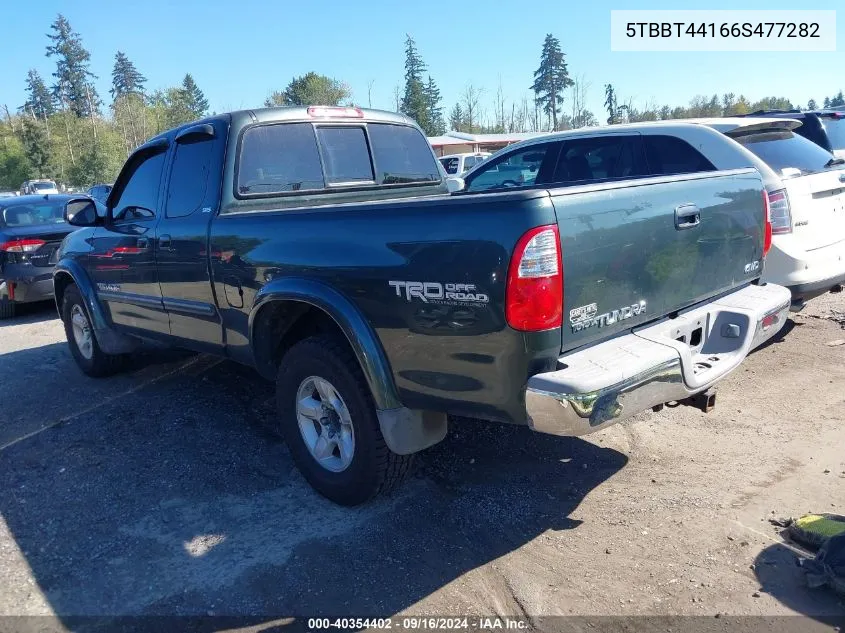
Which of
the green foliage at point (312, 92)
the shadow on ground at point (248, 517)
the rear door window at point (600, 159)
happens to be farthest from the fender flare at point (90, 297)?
the green foliage at point (312, 92)

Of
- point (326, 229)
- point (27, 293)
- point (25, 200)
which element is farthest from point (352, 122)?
point (25, 200)

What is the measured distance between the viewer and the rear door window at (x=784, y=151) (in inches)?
221

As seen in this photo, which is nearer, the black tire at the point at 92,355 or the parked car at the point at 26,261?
the black tire at the point at 92,355

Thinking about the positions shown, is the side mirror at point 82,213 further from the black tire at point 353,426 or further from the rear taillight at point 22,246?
the rear taillight at point 22,246

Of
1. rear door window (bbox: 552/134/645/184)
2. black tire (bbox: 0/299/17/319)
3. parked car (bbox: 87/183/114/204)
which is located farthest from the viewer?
black tire (bbox: 0/299/17/319)

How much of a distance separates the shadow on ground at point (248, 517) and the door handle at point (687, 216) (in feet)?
4.76

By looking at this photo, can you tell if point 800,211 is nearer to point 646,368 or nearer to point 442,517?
point 646,368

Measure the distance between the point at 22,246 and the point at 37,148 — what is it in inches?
1966

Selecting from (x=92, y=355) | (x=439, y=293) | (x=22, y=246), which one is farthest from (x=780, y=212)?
(x=22, y=246)

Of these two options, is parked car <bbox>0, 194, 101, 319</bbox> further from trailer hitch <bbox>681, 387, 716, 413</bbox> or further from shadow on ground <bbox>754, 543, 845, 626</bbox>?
shadow on ground <bbox>754, 543, 845, 626</bbox>

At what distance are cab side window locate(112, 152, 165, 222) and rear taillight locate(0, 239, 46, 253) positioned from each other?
4.39m

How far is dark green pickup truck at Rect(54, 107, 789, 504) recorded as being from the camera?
8.32ft

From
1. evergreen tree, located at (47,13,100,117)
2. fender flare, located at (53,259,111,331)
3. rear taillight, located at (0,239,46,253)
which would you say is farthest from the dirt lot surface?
evergreen tree, located at (47,13,100,117)

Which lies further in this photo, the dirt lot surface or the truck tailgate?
the dirt lot surface
